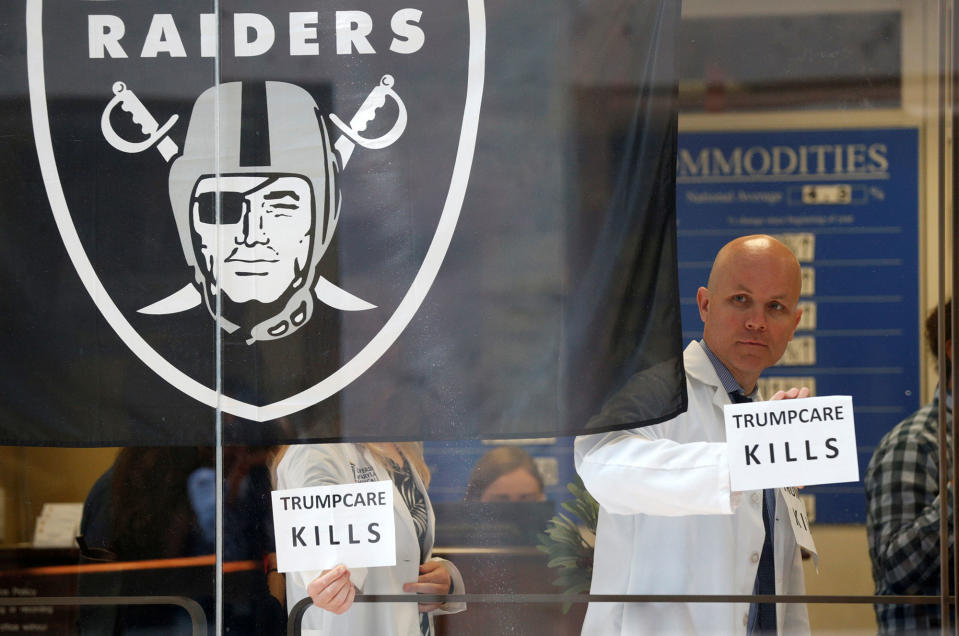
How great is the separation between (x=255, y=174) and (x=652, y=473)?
4.34ft

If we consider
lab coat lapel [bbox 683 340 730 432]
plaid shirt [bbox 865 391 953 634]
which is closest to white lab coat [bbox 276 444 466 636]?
lab coat lapel [bbox 683 340 730 432]

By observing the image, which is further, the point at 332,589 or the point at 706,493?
the point at 332,589

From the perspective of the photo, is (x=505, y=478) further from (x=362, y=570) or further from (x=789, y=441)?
(x=789, y=441)

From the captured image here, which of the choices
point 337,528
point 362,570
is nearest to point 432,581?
point 362,570

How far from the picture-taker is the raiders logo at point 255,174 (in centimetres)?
277

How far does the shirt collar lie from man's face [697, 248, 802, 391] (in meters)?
0.01

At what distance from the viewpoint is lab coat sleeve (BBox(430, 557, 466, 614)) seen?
2.80 meters

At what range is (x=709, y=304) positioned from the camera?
107 inches

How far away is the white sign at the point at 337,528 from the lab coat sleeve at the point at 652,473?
1.78 feet

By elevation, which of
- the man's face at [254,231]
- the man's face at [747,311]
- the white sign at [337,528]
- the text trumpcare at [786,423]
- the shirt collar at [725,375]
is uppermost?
the man's face at [254,231]

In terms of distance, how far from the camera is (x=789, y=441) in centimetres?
266

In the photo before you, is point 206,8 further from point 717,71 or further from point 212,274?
point 717,71

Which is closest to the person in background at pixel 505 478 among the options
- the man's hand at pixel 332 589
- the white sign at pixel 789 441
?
the man's hand at pixel 332 589

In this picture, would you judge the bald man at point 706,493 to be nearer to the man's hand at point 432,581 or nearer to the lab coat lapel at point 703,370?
the lab coat lapel at point 703,370
